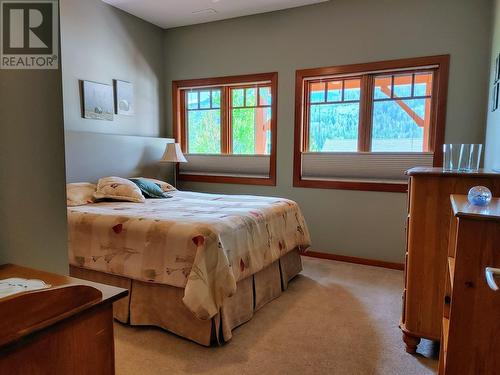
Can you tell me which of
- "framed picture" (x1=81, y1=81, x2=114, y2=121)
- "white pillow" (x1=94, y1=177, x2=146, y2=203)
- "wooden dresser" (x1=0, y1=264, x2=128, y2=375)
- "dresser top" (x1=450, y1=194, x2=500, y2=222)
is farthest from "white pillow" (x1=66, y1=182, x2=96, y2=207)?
"dresser top" (x1=450, y1=194, x2=500, y2=222)

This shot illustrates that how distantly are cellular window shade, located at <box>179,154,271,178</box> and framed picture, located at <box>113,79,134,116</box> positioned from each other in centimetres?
97

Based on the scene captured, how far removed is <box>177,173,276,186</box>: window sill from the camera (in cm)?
417

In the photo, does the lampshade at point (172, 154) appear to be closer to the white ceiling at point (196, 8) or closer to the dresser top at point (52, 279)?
the white ceiling at point (196, 8)

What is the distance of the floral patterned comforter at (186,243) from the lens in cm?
203

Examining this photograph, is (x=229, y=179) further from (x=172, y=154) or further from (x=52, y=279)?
(x=52, y=279)

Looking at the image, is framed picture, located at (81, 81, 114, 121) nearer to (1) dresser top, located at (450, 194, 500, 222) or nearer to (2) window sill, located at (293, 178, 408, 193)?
(2) window sill, located at (293, 178, 408, 193)

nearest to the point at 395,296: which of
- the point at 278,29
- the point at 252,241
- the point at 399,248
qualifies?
the point at 399,248

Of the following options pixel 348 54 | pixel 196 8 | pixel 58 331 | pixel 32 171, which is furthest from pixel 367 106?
pixel 58 331

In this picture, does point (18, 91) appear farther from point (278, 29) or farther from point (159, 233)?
point (278, 29)

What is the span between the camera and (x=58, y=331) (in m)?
0.71

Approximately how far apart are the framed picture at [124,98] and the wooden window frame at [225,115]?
646 millimetres

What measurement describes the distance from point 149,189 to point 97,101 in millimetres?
1126

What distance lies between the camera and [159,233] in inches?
86.7

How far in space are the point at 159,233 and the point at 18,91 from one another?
136 centimetres
